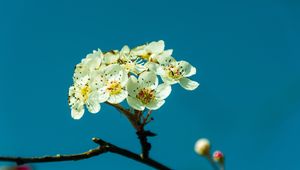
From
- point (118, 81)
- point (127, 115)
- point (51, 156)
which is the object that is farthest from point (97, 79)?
point (51, 156)

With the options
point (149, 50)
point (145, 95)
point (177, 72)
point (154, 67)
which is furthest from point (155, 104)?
point (149, 50)

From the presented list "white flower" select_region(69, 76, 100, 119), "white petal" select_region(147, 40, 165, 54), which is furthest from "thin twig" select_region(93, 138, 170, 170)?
"white petal" select_region(147, 40, 165, 54)

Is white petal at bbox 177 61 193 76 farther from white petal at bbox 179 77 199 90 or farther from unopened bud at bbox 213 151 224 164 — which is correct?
unopened bud at bbox 213 151 224 164

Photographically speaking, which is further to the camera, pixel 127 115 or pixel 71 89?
pixel 71 89

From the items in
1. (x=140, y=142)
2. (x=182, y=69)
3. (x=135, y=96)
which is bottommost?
(x=140, y=142)

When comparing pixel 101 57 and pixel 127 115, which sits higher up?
pixel 101 57

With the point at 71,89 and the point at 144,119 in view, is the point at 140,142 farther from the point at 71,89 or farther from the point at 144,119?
the point at 71,89
